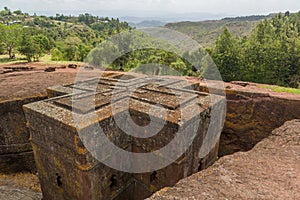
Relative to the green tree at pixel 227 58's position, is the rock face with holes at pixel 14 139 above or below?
below

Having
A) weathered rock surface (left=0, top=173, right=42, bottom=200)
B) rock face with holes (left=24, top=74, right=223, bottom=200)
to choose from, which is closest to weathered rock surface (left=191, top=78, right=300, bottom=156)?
rock face with holes (left=24, top=74, right=223, bottom=200)

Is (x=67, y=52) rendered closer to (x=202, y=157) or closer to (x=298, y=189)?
(x=202, y=157)

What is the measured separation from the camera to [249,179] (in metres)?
3.31

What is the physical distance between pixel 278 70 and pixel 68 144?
21058mm

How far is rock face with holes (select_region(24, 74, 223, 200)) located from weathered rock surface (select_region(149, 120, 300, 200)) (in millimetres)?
1774

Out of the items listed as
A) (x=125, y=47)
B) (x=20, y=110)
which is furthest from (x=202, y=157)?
(x=125, y=47)

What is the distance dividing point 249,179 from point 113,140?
3.56 m

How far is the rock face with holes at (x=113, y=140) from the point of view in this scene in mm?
5309

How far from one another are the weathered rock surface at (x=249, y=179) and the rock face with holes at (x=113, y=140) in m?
1.77

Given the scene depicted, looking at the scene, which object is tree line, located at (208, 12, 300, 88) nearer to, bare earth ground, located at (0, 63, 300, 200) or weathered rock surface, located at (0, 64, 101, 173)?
bare earth ground, located at (0, 63, 300, 200)

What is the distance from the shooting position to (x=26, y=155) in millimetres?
9156

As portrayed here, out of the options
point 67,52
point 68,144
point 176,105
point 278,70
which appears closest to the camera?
point 68,144

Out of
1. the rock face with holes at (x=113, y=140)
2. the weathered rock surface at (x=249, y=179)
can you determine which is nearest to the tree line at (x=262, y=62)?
the rock face with holes at (x=113, y=140)

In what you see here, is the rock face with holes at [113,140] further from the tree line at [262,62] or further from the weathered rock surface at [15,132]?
the tree line at [262,62]
